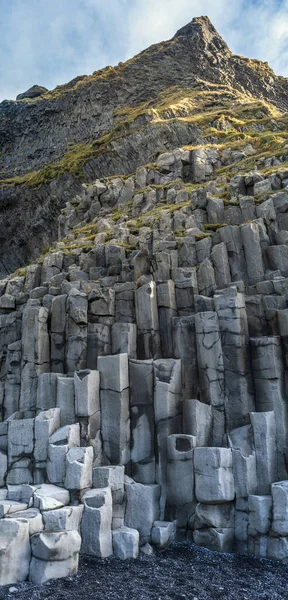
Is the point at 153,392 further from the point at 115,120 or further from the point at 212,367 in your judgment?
the point at 115,120

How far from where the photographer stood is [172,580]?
31.6 ft

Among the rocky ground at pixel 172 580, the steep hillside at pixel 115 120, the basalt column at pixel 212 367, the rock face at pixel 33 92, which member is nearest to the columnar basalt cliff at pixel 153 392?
the basalt column at pixel 212 367

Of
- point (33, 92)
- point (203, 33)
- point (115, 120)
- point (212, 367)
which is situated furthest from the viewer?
point (33, 92)

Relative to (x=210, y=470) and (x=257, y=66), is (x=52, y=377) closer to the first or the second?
(x=210, y=470)

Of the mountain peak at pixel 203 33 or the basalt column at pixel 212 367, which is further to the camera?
the mountain peak at pixel 203 33

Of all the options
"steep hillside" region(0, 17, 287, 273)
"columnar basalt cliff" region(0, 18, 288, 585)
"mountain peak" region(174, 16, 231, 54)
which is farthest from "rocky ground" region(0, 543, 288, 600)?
"mountain peak" region(174, 16, 231, 54)

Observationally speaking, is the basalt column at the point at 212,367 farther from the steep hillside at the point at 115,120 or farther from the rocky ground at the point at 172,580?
the steep hillside at the point at 115,120

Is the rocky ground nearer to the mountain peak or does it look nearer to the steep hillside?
the steep hillside

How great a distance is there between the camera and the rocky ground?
350 inches

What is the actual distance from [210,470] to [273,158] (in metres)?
26.4

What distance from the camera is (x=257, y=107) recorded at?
5600 cm

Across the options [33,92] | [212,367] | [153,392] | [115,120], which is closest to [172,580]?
[153,392]

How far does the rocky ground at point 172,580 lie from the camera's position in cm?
890

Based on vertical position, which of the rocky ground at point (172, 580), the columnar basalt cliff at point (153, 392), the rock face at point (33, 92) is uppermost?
the rock face at point (33, 92)
